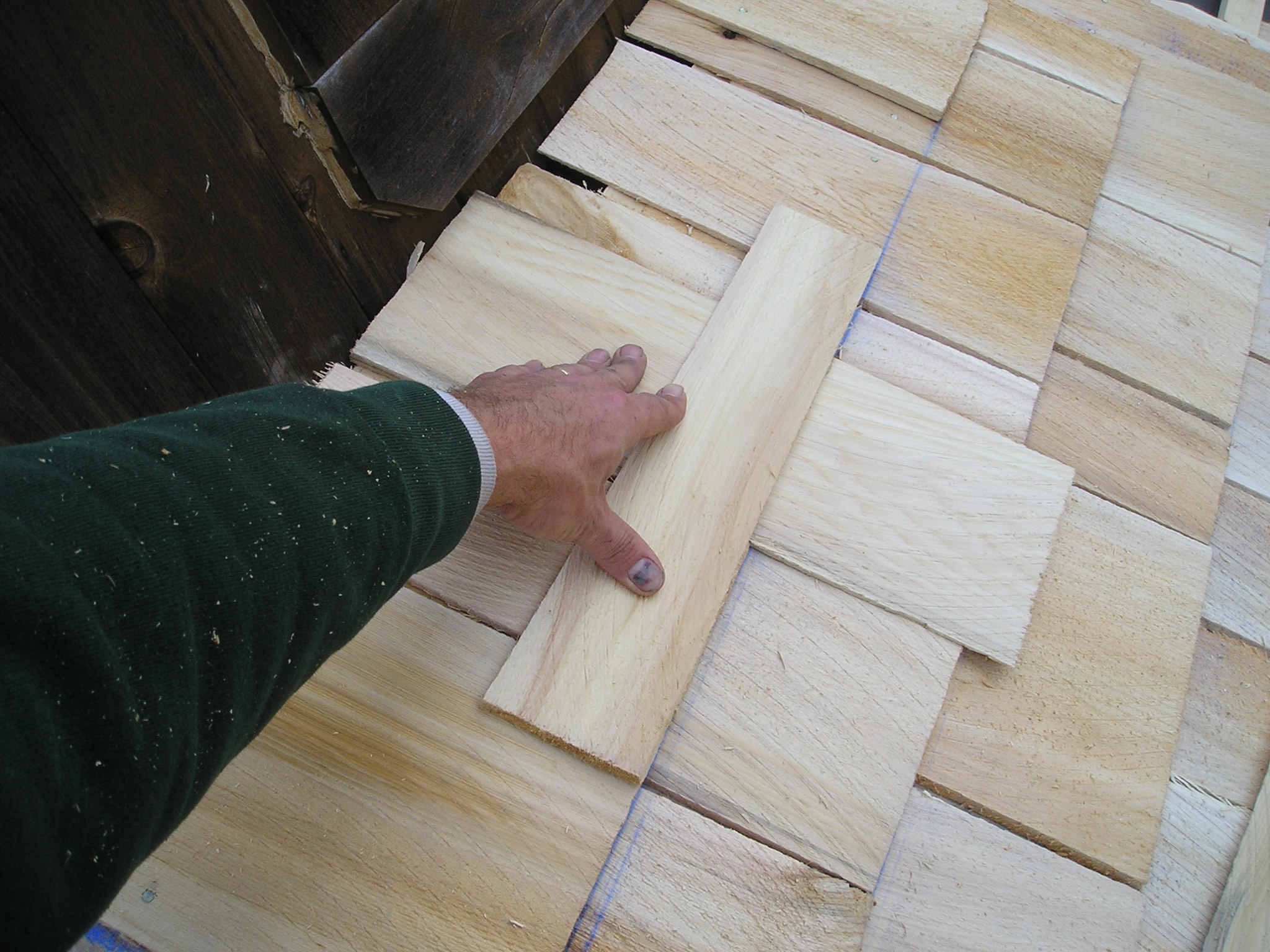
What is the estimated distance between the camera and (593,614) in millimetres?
984

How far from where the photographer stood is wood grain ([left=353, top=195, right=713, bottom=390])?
44.8 inches

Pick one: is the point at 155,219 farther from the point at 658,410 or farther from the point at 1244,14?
the point at 1244,14

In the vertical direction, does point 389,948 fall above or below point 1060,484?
below

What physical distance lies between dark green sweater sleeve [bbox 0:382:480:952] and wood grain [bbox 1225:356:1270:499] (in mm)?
1328

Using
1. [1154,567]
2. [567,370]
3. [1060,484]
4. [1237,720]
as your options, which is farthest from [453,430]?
[1237,720]

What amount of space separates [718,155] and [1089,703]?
3.40ft

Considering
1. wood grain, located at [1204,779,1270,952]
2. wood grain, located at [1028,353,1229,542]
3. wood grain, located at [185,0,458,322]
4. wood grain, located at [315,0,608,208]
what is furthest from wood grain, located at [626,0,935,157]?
wood grain, located at [1204,779,1270,952]

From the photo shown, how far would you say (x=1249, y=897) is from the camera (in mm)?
942

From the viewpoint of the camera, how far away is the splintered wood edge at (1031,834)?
3.24 ft

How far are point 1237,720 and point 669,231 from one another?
43.9 inches

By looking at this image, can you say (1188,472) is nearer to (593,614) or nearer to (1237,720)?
(1237,720)

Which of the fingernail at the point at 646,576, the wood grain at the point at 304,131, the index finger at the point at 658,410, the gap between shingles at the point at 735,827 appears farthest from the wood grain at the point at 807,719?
the wood grain at the point at 304,131

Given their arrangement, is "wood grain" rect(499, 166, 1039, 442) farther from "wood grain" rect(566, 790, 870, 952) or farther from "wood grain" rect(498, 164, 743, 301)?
"wood grain" rect(566, 790, 870, 952)

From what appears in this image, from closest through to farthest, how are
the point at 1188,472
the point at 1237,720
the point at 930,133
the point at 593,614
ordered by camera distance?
1. the point at 593,614
2. the point at 1237,720
3. the point at 1188,472
4. the point at 930,133
